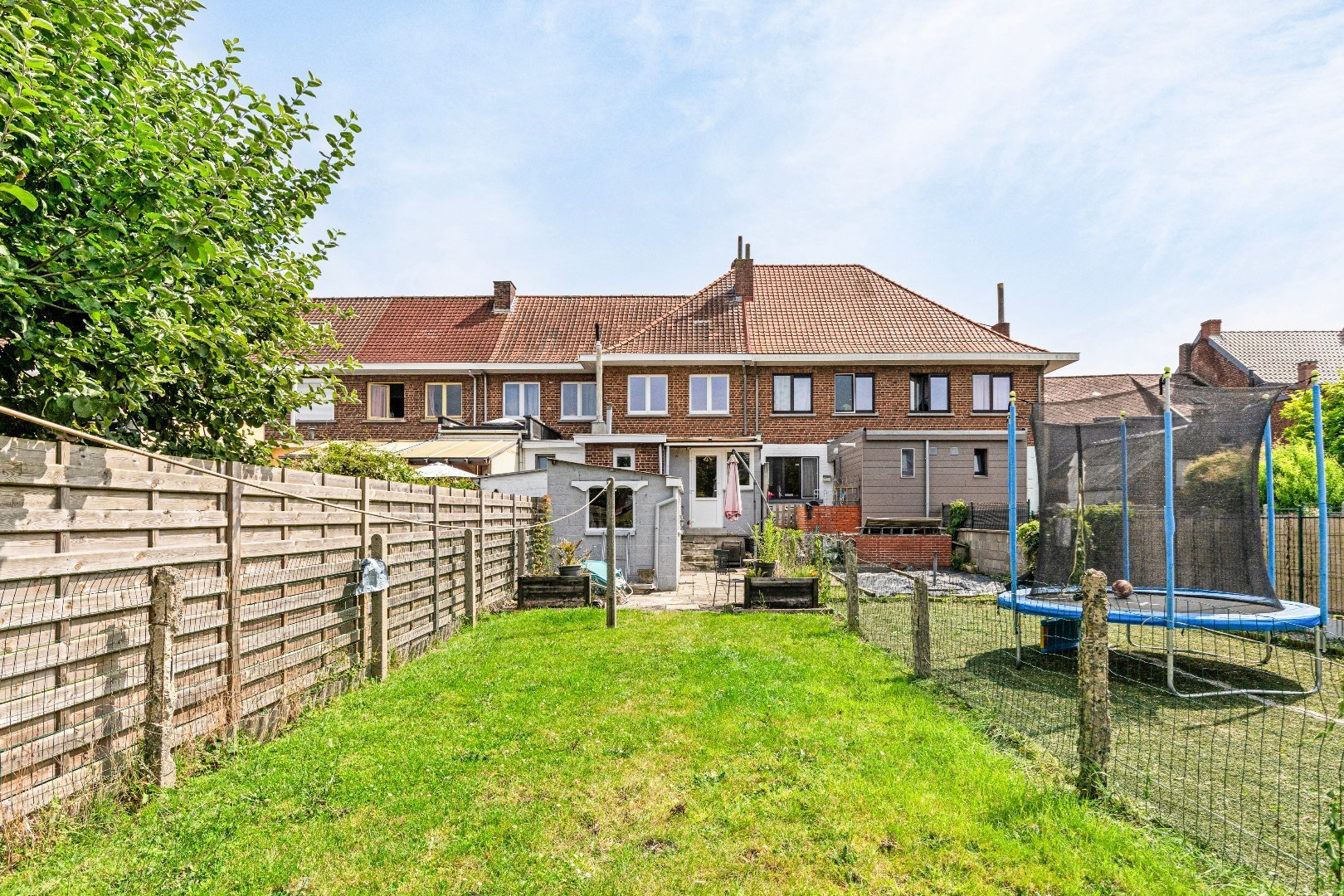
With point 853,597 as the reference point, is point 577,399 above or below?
above

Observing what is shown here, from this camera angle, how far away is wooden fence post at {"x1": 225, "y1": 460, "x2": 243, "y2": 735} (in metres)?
4.93

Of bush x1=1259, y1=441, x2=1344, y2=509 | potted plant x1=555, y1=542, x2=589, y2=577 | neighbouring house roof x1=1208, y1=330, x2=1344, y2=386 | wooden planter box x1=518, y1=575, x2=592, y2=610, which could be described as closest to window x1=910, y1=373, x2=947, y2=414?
bush x1=1259, y1=441, x2=1344, y2=509

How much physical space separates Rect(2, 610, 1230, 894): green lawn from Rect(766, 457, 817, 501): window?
18.2 metres

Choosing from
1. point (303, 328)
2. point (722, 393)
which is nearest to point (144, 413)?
point (303, 328)

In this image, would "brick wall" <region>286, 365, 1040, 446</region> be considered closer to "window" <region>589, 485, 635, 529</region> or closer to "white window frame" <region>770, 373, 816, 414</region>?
"white window frame" <region>770, 373, 816, 414</region>

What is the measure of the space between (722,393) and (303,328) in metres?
19.6

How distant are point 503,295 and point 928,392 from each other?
59.1 ft

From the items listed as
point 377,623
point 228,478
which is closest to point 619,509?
point 377,623

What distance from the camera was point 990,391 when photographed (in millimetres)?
25391

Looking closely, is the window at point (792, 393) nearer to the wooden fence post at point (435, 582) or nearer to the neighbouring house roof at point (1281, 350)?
the wooden fence post at point (435, 582)

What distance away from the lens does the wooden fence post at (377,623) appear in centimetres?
712

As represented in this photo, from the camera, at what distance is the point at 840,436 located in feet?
81.6

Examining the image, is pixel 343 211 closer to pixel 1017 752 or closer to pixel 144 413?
pixel 144 413

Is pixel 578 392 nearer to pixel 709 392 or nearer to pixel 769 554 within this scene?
pixel 709 392
